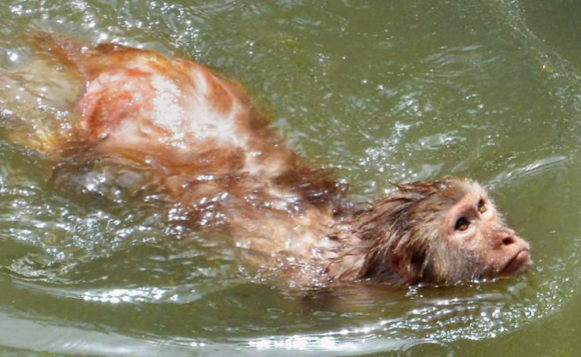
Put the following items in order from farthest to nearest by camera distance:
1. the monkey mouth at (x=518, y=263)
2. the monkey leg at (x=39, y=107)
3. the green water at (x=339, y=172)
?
the monkey leg at (x=39, y=107) → the monkey mouth at (x=518, y=263) → the green water at (x=339, y=172)

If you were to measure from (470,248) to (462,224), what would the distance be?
146 millimetres

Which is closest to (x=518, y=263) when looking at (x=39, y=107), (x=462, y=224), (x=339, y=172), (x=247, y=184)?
(x=462, y=224)

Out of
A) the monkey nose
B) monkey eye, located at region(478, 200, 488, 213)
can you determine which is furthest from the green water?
monkey eye, located at region(478, 200, 488, 213)

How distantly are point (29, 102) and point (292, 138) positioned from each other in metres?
1.72

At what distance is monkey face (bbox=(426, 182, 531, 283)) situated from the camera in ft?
16.0

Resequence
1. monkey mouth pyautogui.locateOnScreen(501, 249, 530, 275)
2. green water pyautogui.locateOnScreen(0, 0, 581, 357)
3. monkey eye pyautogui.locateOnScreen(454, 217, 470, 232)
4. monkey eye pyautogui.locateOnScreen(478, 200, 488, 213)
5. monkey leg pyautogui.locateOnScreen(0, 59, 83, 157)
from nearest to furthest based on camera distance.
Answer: green water pyautogui.locateOnScreen(0, 0, 581, 357) < monkey mouth pyautogui.locateOnScreen(501, 249, 530, 275) < monkey eye pyautogui.locateOnScreen(454, 217, 470, 232) < monkey eye pyautogui.locateOnScreen(478, 200, 488, 213) < monkey leg pyautogui.locateOnScreen(0, 59, 83, 157)

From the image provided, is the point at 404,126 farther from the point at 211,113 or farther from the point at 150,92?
the point at 150,92

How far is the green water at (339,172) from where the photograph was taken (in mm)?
4633

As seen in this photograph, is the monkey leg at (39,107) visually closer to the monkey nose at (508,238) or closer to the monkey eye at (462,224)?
the monkey eye at (462,224)

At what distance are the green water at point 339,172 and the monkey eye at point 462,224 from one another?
34 cm

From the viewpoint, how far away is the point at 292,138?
5.95 m

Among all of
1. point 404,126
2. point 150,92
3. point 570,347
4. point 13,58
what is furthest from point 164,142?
point 570,347

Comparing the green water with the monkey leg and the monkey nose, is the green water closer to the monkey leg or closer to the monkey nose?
the monkey leg

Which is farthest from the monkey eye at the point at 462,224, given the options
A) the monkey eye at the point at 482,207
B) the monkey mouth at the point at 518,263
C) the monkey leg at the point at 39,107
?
the monkey leg at the point at 39,107
